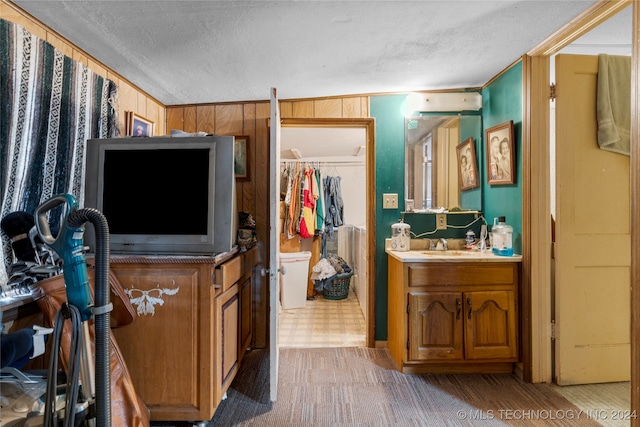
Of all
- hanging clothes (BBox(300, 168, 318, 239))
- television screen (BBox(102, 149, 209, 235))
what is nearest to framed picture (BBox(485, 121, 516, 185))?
television screen (BBox(102, 149, 209, 235))

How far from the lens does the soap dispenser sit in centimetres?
254

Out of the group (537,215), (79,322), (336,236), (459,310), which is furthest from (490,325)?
(336,236)

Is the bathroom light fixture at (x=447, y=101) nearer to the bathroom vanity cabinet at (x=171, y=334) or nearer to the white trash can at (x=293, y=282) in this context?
the bathroom vanity cabinet at (x=171, y=334)

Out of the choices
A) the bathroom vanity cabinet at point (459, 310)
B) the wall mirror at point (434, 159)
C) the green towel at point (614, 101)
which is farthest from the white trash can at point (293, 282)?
the green towel at point (614, 101)

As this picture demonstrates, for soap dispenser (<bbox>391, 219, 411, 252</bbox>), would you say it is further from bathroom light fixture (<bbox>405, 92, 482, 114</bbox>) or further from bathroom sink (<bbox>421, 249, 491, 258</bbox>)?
bathroom light fixture (<bbox>405, 92, 482, 114</bbox>)

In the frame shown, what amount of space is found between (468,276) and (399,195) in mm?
797

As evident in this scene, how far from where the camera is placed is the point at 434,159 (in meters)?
2.65

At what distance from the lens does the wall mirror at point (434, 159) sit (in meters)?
2.64

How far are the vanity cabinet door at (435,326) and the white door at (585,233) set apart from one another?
0.59 metres

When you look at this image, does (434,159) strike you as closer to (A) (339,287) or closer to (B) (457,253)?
(B) (457,253)

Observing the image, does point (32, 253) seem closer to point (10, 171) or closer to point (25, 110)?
point (10, 171)

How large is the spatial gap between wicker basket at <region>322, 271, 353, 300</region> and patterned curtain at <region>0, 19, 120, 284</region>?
2.81 meters

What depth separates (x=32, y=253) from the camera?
1433mm

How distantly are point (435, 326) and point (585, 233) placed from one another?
106 centimetres
